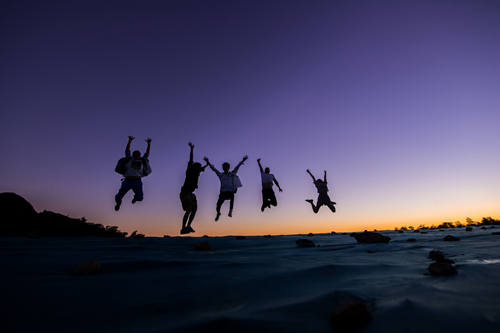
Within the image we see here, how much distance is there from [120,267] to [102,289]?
792mm

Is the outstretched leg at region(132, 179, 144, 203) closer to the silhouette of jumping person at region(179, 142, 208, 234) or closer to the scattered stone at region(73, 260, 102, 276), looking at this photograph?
the silhouette of jumping person at region(179, 142, 208, 234)

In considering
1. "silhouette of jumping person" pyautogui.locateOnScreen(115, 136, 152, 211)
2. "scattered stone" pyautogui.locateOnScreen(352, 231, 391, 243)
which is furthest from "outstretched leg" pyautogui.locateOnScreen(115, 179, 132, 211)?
"scattered stone" pyautogui.locateOnScreen(352, 231, 391, 243)

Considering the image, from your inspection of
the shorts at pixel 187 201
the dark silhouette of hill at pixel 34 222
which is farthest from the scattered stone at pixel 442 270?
the dark silhouette of hill at pixel 34 222

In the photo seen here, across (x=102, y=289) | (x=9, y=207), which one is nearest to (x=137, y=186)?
(x=102, y=289)

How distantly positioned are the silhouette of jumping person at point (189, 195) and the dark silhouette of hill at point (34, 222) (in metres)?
9.35

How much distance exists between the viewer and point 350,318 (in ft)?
4.11

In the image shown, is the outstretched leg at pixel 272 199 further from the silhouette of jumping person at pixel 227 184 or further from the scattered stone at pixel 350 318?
the scattered stone at pixel 350 318

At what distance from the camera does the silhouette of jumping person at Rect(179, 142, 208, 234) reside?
28.0 feet

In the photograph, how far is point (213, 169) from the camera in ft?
32.7

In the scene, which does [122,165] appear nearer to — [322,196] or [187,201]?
[187,201]

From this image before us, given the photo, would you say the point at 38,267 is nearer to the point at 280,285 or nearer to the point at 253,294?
the point at 253,294

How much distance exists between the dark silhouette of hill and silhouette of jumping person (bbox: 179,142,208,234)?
9.35 metres

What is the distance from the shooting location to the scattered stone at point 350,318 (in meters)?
1.24

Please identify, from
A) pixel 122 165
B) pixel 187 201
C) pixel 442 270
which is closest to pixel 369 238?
pixel 442 270
